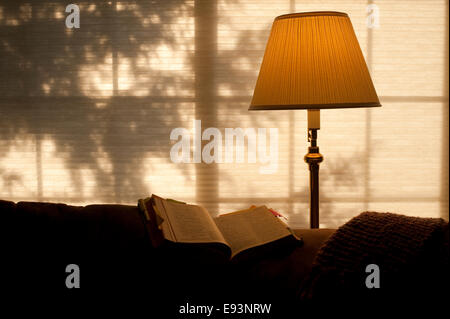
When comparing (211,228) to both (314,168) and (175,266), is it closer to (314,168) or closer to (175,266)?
(175,266)

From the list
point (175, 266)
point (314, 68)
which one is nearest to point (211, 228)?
point (175, 266)

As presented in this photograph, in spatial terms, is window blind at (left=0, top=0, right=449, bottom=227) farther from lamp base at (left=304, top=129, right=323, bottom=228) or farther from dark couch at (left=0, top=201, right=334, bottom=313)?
dark couch at (left=0, top=201, right=334, bottom=313)

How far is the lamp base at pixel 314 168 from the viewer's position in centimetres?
189

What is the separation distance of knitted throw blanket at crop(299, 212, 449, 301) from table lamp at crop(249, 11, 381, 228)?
0.52 meters

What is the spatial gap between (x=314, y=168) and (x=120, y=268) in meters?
0.99

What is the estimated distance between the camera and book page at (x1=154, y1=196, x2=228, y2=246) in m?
1.23

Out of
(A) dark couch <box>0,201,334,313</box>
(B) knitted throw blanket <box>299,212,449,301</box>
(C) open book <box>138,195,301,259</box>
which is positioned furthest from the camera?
(C) open book <box>138,195,301,259</box>

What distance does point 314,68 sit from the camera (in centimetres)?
160

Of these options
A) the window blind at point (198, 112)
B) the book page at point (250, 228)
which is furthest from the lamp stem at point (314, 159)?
the window blind at point (198, 112)

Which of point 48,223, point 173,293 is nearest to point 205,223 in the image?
point 173,293

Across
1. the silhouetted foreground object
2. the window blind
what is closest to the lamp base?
the silhouetted foreground object

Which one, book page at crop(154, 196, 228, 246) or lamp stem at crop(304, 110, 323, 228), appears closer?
book page at crop(154, 196, 228, 246)

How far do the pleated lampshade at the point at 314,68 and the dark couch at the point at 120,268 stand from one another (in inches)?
22.2

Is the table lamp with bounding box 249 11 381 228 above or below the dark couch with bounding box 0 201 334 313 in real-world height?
above
